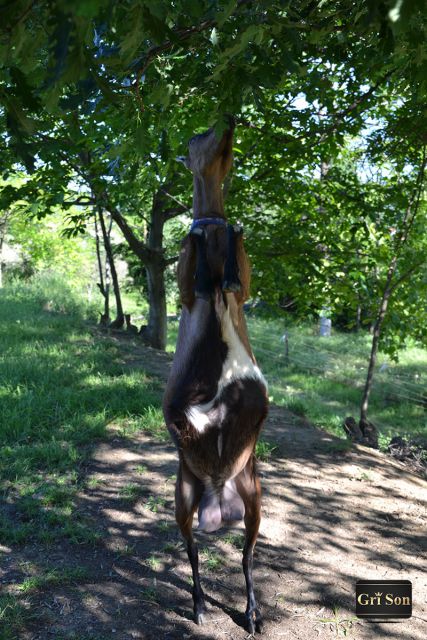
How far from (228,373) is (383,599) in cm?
197

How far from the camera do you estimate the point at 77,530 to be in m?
4.30

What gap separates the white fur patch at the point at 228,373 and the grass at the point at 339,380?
5026 mm

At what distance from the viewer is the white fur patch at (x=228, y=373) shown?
2965mm

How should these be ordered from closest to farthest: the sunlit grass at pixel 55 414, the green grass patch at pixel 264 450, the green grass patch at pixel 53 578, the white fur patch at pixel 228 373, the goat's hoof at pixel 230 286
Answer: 1. the goat's hoof at pixel 230 286
2. the white fur patch at pixel 228 373
3. the green grass patch at pixel 53 578
4. the sunlit grass at pixel 55 414
5. the green grass patch at pixel 264 450

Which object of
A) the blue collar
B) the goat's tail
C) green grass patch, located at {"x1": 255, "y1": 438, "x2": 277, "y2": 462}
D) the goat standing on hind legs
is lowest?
green grass patch, located at {"x1": 255, "y1": 438, "x2": 277, "y2": 462}

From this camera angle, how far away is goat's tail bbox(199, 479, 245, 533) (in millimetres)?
3277

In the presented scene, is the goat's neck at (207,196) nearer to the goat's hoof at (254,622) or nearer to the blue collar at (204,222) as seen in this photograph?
the blue collar at (204,222)

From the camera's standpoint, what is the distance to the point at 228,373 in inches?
117

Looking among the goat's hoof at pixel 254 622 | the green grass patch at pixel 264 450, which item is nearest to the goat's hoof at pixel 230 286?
the goat's hoof at pixel 254 622

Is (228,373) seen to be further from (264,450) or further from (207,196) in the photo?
(264,450)

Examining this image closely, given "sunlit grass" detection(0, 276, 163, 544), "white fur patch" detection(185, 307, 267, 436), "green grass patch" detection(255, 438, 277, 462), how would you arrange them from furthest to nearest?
"green grass patch" detection(255, 438, 277, 462) < "sunlit grass" detection(0, 276, 163, 544) < "white fur patch" detection(185, 307, 267, 436)

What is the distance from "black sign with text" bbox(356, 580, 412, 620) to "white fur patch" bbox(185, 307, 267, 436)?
1693 mm

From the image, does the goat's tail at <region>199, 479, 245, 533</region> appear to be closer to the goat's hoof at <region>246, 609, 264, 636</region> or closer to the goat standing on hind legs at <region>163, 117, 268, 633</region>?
the goat standing on hind legs at <region>163, 117, 268, 633</region>

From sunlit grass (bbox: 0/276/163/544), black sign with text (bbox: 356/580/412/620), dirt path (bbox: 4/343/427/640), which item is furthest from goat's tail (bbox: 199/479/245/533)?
sunlit grass (bbox: 0/276/163/544)
